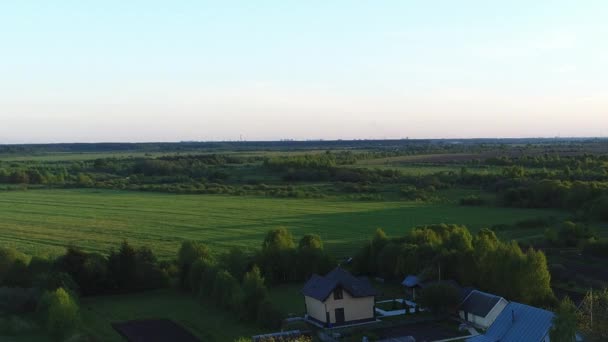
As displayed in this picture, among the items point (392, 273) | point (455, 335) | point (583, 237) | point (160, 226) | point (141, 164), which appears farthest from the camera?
point (141, 164)

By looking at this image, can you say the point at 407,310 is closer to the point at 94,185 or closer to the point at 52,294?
the point at 52,294

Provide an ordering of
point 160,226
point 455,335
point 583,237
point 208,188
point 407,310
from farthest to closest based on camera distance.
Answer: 1. point 208,188
2. point 160,226
3. point 583,237
4. point 407,310
5. point 455,335

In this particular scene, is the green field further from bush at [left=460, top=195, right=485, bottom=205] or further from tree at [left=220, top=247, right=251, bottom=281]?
tree at [left=220, top=247, right=251, bottom=281]

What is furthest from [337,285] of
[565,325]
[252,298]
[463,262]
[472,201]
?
[472,201]

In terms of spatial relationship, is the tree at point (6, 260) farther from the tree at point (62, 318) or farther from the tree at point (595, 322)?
the tree at point (595, 322)

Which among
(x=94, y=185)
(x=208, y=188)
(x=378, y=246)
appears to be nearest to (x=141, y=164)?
(x=94, y=185)
